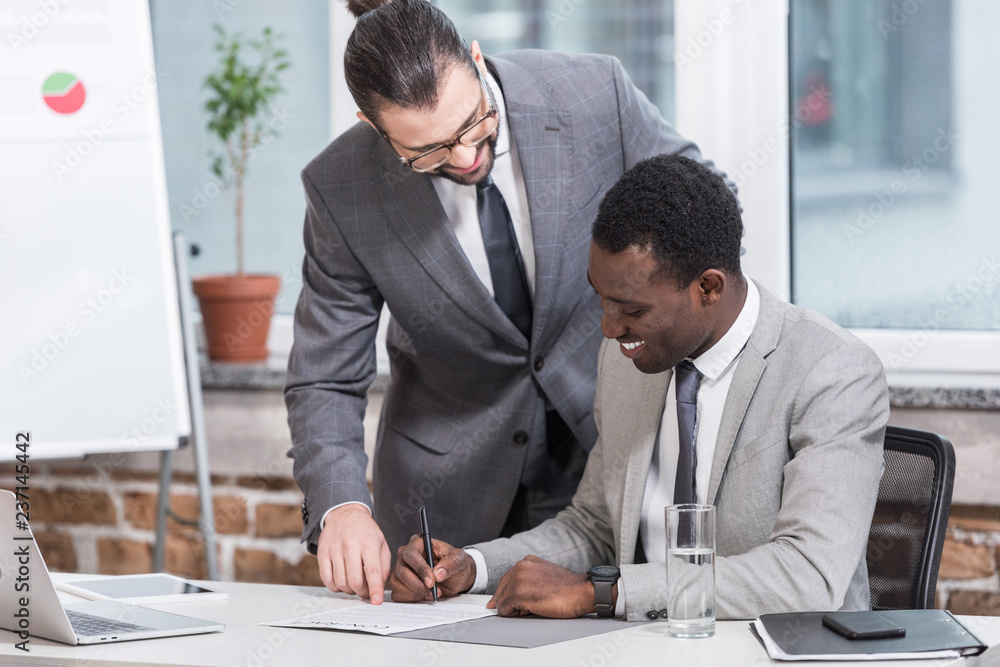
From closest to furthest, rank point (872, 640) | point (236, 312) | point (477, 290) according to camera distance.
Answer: point (872, 640) → point (477, 290) → point (236, 312)

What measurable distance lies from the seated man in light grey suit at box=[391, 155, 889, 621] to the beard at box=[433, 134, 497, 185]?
0.22 metres

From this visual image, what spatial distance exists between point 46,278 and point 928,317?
6.23 feet

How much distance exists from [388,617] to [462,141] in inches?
25.6

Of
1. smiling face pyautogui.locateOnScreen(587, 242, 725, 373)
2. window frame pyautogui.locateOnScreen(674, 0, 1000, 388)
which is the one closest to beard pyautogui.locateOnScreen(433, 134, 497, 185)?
smiling face pyautogui.locateOnScreen(587, 242, 725, 373)

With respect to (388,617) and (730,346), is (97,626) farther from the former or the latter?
(730,346)

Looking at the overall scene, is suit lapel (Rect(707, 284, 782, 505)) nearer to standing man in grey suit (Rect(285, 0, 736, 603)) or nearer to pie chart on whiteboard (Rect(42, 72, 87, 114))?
standing man in grey suit (Rect(285, 0, 736, 603))

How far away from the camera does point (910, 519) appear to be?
1502 millimetres

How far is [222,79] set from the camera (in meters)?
2.62

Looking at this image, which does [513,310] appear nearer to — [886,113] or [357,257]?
[357,257]

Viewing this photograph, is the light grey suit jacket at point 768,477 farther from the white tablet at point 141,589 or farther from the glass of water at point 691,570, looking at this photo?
the white tablet at point 141,589

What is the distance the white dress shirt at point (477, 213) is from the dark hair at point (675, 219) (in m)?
0.36

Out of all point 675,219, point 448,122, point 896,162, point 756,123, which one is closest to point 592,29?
point 756,123

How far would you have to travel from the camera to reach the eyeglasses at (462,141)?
147 centimetres

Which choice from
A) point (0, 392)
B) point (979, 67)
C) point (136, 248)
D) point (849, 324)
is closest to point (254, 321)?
point (136, 248)
